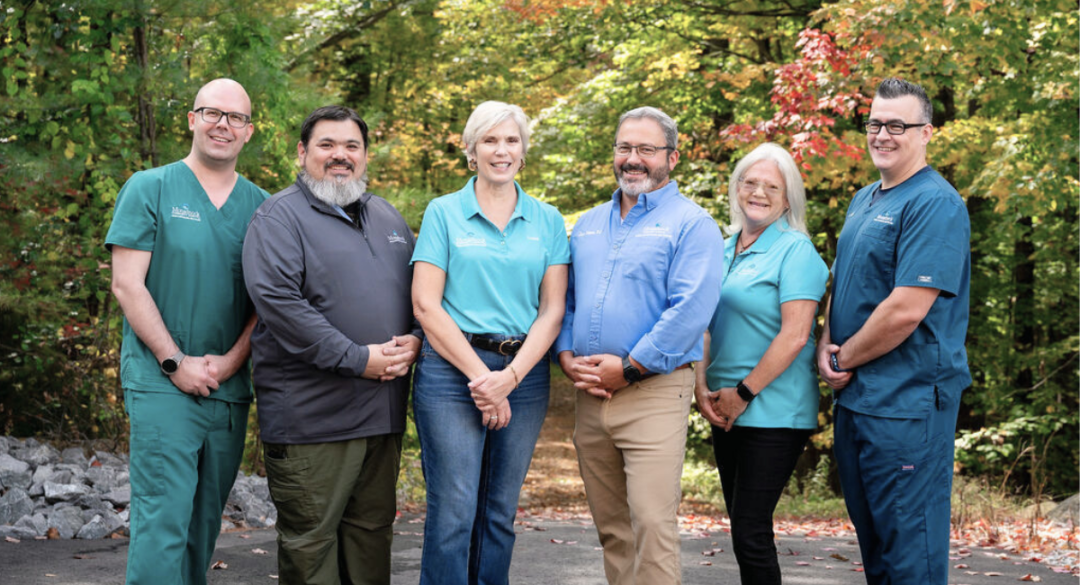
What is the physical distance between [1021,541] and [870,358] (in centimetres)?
439

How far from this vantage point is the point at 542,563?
5.95 m

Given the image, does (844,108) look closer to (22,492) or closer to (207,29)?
(207,29)

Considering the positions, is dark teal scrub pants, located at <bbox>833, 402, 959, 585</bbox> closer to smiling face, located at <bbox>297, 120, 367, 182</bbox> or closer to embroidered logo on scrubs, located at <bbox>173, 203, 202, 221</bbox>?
smiling face, located at <bbox>297, 120, 367, 182</bbox>

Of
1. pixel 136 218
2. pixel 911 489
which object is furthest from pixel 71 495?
pixel 911 489

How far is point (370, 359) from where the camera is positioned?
356cm

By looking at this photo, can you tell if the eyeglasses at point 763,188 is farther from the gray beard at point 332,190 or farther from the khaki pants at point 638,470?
the gray beard at point 332,190

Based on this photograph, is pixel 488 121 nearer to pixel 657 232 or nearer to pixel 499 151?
pixel 499 151

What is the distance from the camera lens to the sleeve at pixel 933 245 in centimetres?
349

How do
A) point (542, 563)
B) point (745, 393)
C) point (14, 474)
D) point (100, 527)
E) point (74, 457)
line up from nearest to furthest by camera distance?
point (745, 393), point (542, 563), point (100, 527), point (14, 474), point (74, 457)

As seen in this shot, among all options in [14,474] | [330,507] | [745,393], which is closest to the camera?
[330,507]

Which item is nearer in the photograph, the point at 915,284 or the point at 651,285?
the point at 915,284

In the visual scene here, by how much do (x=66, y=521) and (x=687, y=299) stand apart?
4.62 m

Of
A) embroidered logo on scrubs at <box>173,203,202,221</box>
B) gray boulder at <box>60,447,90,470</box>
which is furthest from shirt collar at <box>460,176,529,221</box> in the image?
gray boulder at <box>60,447,90,470</box>

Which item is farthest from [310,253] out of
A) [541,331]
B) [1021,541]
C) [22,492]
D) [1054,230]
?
[1054,230]
